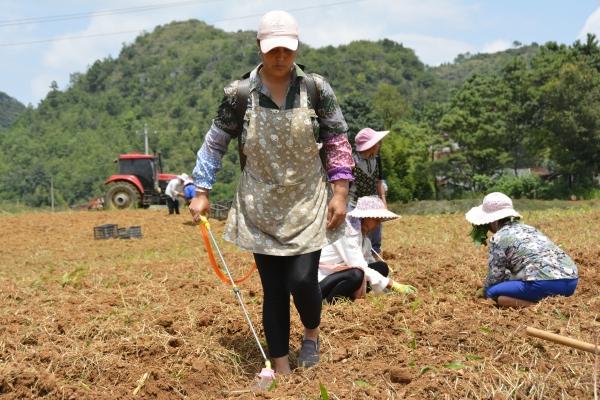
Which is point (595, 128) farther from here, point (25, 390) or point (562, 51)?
point (25, 390)

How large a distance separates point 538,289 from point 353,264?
1.25 meters

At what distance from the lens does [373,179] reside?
6383 millimetres

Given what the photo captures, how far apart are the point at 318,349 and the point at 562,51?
31.2 m

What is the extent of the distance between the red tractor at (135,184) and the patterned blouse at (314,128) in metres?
18.8

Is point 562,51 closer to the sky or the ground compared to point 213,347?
closer to the sky

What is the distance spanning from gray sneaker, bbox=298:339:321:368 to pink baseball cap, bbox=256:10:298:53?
144cm

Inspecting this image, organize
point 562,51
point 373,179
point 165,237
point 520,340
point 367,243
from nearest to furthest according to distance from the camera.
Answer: point 520,340
point 367,243
point 373,179
point 165,237
point 562,51

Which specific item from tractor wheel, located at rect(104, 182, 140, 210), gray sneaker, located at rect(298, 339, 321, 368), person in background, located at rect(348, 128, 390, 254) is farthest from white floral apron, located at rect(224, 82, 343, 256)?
tractor wheel, located at rect(104, 182, 140, 210)

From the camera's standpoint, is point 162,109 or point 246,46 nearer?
point 162,109

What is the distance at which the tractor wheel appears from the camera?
21.7 meters

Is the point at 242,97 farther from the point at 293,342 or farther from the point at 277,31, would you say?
the point at 293,342

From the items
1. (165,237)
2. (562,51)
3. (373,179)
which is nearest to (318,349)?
(373,179)

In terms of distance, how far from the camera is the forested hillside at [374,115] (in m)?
28.3

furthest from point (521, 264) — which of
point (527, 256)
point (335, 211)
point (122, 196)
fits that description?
point (122, 196)
